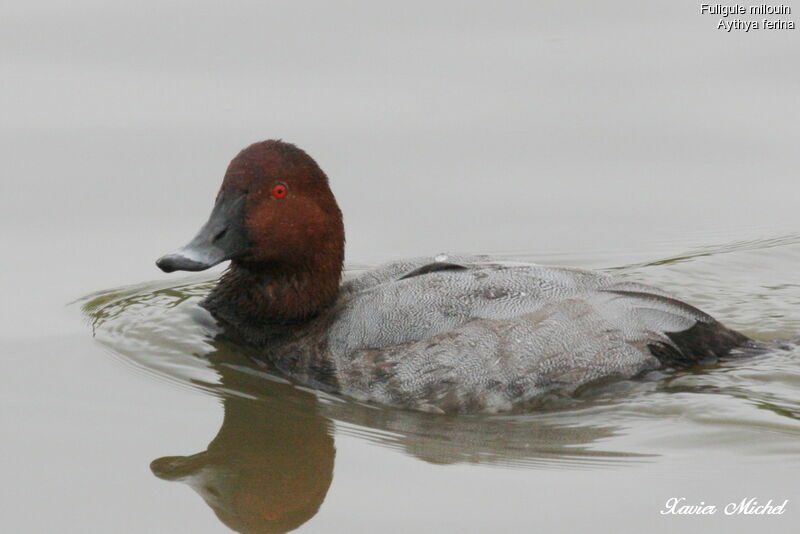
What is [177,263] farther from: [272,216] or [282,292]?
[282,292]

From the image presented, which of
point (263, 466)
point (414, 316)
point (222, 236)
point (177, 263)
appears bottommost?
point (263, 466)

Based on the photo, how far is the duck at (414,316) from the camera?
820cm

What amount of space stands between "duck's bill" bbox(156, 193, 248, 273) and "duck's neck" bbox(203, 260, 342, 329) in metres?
0.26

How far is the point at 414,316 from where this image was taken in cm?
838

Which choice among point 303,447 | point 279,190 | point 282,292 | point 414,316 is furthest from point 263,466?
point 279,190

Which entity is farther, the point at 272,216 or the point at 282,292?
the point at 282,292

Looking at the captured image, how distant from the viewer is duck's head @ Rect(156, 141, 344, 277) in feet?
28.6

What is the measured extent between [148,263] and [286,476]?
3.65 metres

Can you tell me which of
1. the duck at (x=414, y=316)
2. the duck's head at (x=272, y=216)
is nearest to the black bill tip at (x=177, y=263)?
the duck at (x=414, y=316)

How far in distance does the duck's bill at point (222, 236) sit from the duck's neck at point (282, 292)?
0.26 meters

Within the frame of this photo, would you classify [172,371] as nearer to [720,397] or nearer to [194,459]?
[194,459]

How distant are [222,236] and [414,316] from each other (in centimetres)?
133

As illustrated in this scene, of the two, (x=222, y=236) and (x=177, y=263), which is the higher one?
(x=222, y=236)
